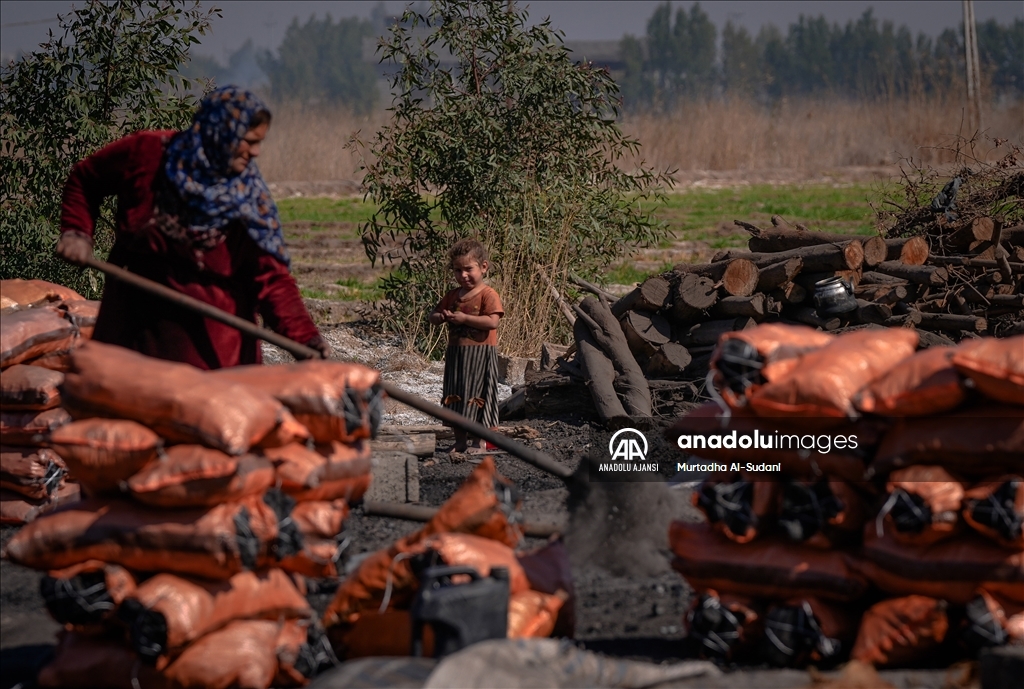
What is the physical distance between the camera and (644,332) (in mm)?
9102

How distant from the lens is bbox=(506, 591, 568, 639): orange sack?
388 cm

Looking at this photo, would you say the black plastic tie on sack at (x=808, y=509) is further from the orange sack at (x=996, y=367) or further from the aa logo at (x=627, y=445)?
the aa logo at (x=627, y=445)

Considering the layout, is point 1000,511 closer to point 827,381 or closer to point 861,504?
point 861,504

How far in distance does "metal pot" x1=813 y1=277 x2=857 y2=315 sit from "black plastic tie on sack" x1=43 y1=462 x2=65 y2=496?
5.60m

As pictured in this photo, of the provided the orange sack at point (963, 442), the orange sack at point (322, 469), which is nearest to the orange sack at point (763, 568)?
the orange sack at point (963, 442)

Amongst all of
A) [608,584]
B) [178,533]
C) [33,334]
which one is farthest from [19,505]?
[608,584]

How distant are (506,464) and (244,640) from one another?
13.9 feet

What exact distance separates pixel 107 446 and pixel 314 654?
1019mm

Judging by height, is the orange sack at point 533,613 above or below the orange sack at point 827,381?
below

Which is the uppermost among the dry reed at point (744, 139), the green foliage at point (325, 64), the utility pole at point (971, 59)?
the green foliage at point (325, 64)

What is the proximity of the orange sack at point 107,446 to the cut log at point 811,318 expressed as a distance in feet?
20.1

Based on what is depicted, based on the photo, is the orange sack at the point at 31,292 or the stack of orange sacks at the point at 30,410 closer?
the stack of orange sacks at the point at 30,410

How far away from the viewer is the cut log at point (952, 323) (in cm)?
870

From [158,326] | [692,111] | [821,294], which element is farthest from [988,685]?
[692,111]
